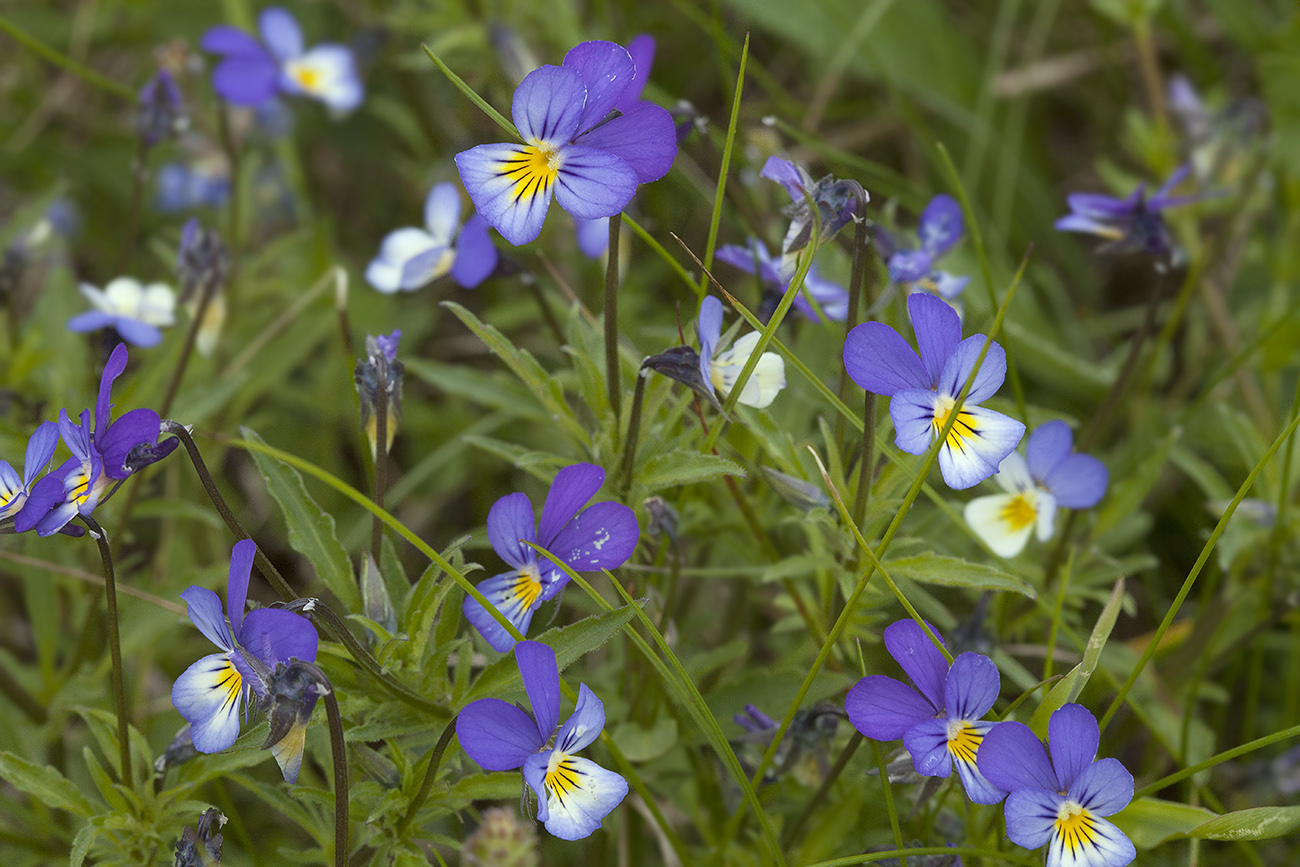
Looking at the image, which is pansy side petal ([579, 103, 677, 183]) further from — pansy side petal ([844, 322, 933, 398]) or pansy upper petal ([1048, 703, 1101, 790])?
pansy upper petal ([1048, 703, 1101, 790])

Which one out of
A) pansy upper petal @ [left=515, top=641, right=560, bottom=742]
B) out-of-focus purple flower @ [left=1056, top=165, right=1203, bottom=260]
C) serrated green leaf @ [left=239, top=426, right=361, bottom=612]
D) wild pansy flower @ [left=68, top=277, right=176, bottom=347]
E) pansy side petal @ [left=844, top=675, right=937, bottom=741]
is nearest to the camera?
pansy upper petal @ [left=515, top=641, right=560, bottom=742]

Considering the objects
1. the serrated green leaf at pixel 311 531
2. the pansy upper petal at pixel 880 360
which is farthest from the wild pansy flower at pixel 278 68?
the pansy upper petal at pixel 880 360

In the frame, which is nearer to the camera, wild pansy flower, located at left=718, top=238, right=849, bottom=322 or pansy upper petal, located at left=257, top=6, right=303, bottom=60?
wild pansy flower, located at left=718, top=238, right=849, bottom=322

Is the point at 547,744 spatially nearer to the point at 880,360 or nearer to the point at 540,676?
the point at 540,676

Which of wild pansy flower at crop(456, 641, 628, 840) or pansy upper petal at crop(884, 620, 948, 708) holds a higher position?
pansy upper petal at crop(884, 620, 948, 708)

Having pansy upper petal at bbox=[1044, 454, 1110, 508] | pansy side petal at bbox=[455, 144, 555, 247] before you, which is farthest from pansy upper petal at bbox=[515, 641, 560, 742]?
pansy upper petal at bbox=[1044, 454, 1110, 508]
